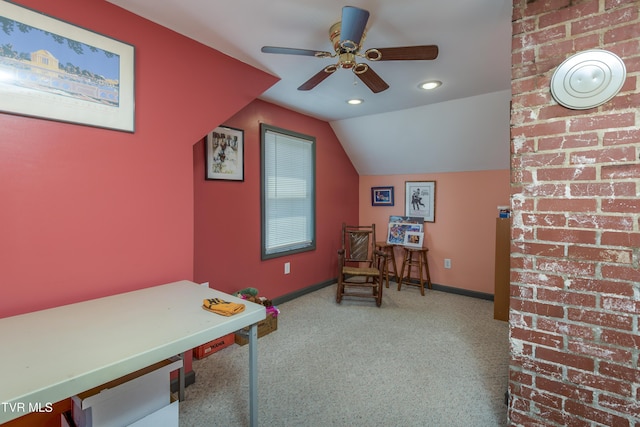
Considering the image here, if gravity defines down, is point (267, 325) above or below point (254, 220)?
below

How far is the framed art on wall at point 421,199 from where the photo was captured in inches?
160

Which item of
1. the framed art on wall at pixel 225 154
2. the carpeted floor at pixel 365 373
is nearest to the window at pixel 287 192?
the framed art on wall at pixel 225 154

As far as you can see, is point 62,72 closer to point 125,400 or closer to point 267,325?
point 125,400

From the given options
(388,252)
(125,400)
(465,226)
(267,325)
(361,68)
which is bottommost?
(267,325)

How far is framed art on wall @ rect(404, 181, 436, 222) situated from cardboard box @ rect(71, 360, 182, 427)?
3.51 meters

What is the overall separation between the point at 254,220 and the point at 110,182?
162cm

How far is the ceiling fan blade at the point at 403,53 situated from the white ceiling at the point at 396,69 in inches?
7.5

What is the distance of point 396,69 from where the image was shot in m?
2.37

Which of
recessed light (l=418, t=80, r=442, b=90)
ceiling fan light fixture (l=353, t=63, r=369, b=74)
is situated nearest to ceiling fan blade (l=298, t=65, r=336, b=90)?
ceiling fan light fixture (l=353, t=63, r=369, b=74)

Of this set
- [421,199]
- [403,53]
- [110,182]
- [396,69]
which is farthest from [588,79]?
[421,199]

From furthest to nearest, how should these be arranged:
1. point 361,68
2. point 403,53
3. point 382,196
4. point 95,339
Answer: point 382,196
point 361,68
point 403,53
point 95,339

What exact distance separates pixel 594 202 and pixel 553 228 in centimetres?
17

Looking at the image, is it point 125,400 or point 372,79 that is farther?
point 372,79

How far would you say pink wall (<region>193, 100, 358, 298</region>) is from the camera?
270 centimetres
